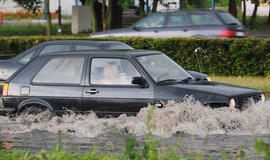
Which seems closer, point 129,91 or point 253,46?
point 129,91

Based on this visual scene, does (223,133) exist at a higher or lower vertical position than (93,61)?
lower

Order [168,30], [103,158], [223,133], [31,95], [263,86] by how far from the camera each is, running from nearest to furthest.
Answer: [103,158]
[223,133]
[31,95]
[263,86]
[168,30]

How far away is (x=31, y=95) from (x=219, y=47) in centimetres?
1027

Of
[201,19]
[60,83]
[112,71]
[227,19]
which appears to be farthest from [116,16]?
[112,71]

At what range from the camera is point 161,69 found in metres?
10.7

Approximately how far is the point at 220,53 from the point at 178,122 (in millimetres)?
10184

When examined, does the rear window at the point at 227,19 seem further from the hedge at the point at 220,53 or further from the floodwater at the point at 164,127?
the floodwater at the point at 164,127

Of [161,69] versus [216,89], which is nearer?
[216,89]

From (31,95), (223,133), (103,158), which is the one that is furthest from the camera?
(31,95)

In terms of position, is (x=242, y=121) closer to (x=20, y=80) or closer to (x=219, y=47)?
(x=20, y=80)

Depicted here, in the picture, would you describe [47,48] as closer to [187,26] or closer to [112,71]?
[112,71]

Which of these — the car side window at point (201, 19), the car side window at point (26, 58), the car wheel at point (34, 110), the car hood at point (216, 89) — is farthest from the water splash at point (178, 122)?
the car side window at point (201, 19)

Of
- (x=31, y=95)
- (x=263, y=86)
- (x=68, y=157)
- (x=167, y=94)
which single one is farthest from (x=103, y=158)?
(x=263, y=86)

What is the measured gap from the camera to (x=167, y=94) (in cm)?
995
